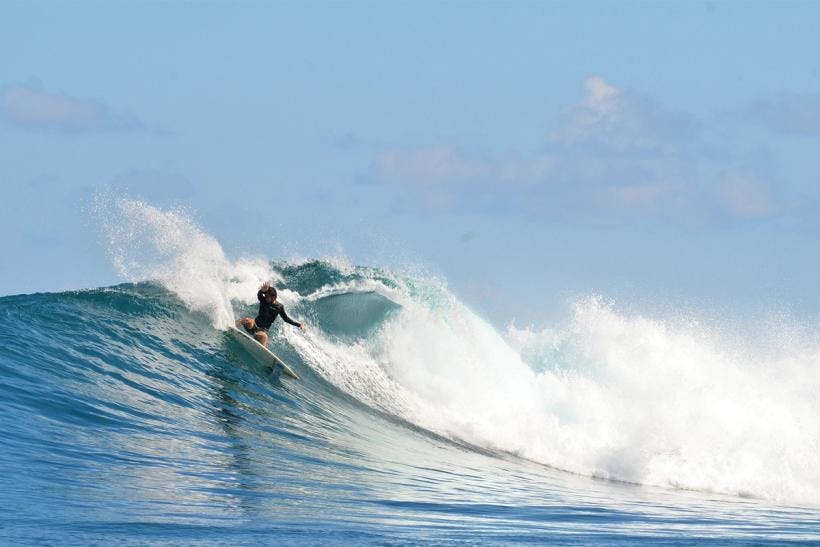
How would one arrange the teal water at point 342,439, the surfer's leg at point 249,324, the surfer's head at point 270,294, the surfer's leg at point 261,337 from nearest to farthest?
the teal water at point 342,439 < the surfer's head at point 270,294 < the surfer's leg at point 261,337 < the surfer's leg at point 249,324

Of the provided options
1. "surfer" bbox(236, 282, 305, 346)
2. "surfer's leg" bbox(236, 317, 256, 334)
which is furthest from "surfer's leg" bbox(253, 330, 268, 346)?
"surfer's leg" bbox(236, 317, 256, 334)

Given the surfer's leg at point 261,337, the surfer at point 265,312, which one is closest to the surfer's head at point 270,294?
the surfer at point 265,312

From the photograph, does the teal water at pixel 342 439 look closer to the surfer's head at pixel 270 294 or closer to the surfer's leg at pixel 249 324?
the surfer's leg at pixel 249 324

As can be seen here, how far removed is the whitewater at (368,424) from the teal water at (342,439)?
42 mm

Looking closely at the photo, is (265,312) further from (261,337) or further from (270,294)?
(261,337)

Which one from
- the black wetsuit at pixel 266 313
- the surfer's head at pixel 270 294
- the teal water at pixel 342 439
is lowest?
the teal water at pixel 342 439

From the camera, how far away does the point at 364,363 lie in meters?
19.0

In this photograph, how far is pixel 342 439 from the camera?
14.3 m

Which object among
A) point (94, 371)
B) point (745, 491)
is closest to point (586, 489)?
point (745, 491)

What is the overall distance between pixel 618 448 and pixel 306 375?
535 centimetres

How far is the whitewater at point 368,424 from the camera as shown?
29.2ft

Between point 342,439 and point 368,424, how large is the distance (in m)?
1.61

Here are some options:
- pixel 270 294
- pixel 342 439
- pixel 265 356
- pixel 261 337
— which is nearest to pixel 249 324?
pixel 261 337

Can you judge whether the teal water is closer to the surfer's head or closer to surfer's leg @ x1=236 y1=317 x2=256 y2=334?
surfer's leg @ x1=236 y1=317 x2=256 y2=334
